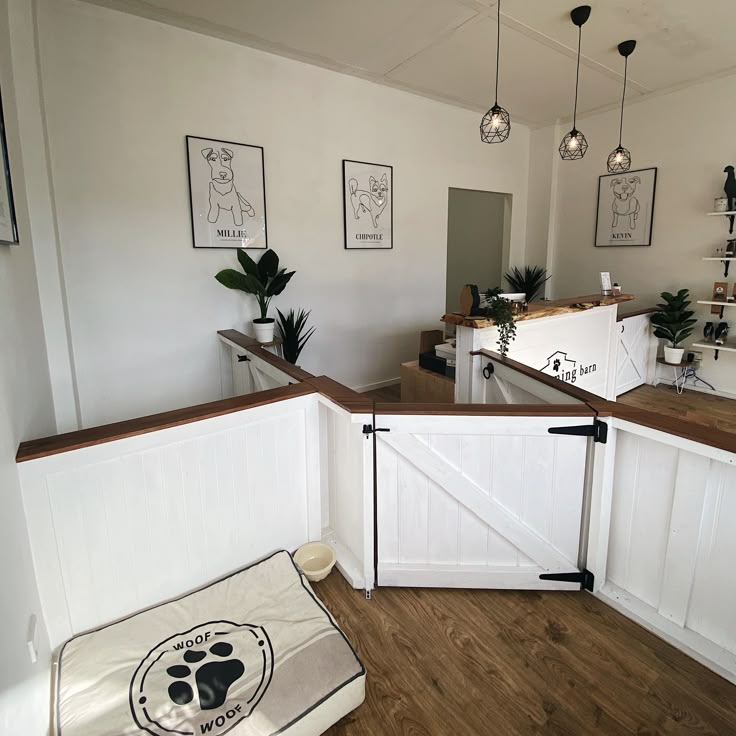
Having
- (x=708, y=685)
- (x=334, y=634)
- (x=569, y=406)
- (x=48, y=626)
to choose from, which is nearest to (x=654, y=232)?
(x=569, y=406)

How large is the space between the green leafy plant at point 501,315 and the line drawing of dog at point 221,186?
211 centimetres

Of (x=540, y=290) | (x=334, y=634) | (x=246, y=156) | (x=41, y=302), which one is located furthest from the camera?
(x=540, y=290)

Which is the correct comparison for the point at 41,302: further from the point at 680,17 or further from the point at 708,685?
the point at 680,17

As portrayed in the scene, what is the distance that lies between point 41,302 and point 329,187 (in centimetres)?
244

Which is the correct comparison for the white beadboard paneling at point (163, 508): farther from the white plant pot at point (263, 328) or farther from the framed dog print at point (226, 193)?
the framed dog print at point (226, 193)

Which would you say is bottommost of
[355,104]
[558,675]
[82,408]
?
[558,675]

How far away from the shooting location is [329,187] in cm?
404

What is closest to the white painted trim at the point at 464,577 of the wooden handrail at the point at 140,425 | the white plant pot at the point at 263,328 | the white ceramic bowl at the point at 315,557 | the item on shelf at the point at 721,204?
the white ceramic bowl at the point at 315,557

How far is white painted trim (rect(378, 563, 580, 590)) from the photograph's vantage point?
1.86 metres

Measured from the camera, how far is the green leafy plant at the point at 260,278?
10.8 ft

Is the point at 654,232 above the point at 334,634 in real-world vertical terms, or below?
above

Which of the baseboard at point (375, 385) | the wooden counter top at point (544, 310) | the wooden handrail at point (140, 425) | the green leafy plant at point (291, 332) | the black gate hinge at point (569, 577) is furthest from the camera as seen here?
the baseboard at point (375, 385)

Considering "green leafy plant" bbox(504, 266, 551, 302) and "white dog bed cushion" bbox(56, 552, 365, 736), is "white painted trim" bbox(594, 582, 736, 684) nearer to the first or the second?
"white dog bed cushion" bbox(56, 552, 365, 736)

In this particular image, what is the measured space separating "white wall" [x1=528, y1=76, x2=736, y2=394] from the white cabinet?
1.49 feet
